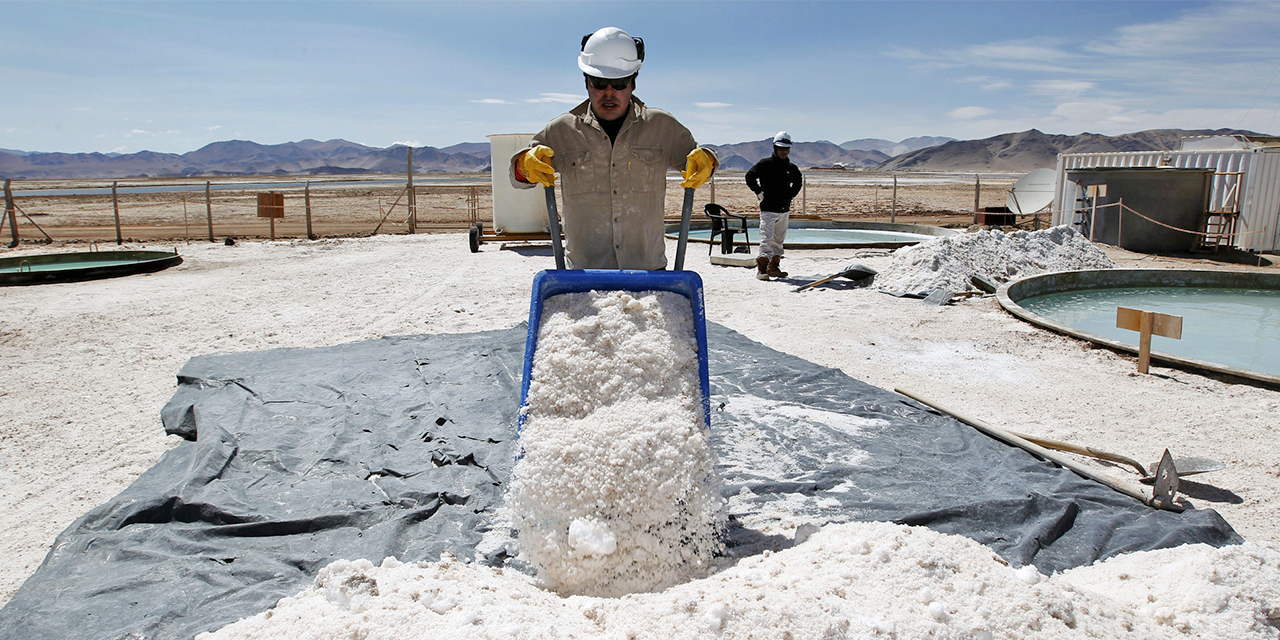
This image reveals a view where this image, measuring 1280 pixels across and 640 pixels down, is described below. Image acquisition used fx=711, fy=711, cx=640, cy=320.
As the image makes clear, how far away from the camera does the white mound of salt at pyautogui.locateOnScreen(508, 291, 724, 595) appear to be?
7.30 feet

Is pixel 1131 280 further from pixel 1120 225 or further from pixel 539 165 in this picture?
pixel 539 165

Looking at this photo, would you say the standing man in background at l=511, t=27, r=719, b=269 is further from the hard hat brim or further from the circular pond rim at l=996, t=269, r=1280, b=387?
the circular pond rim at l=996, t=269, r=1280, b=387

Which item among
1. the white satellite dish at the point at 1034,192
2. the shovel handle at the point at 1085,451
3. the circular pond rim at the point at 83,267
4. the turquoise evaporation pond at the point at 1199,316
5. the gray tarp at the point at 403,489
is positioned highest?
the white satellite dish at the point at 1034,192

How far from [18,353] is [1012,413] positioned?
23.9ft

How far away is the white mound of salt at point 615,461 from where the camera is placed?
7.30ft

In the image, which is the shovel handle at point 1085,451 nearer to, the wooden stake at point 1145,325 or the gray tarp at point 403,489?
the gray tarp at point 403,489

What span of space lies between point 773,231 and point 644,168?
239 inches

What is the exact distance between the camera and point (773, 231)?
29.4ft

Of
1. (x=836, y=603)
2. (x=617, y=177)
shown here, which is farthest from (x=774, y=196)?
(x=836, y=603)

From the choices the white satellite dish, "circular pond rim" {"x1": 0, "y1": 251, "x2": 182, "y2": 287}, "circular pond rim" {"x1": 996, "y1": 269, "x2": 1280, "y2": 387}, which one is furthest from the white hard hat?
the white satellite dish

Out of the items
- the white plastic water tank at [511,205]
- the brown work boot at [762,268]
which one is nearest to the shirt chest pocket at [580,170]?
the brown work boot at [762,268]

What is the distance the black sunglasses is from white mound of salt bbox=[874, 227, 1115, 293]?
5453 millimetres

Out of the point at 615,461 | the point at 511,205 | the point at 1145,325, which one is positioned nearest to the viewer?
the point at 615,461

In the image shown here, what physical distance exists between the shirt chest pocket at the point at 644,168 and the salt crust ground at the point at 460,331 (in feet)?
5.02
